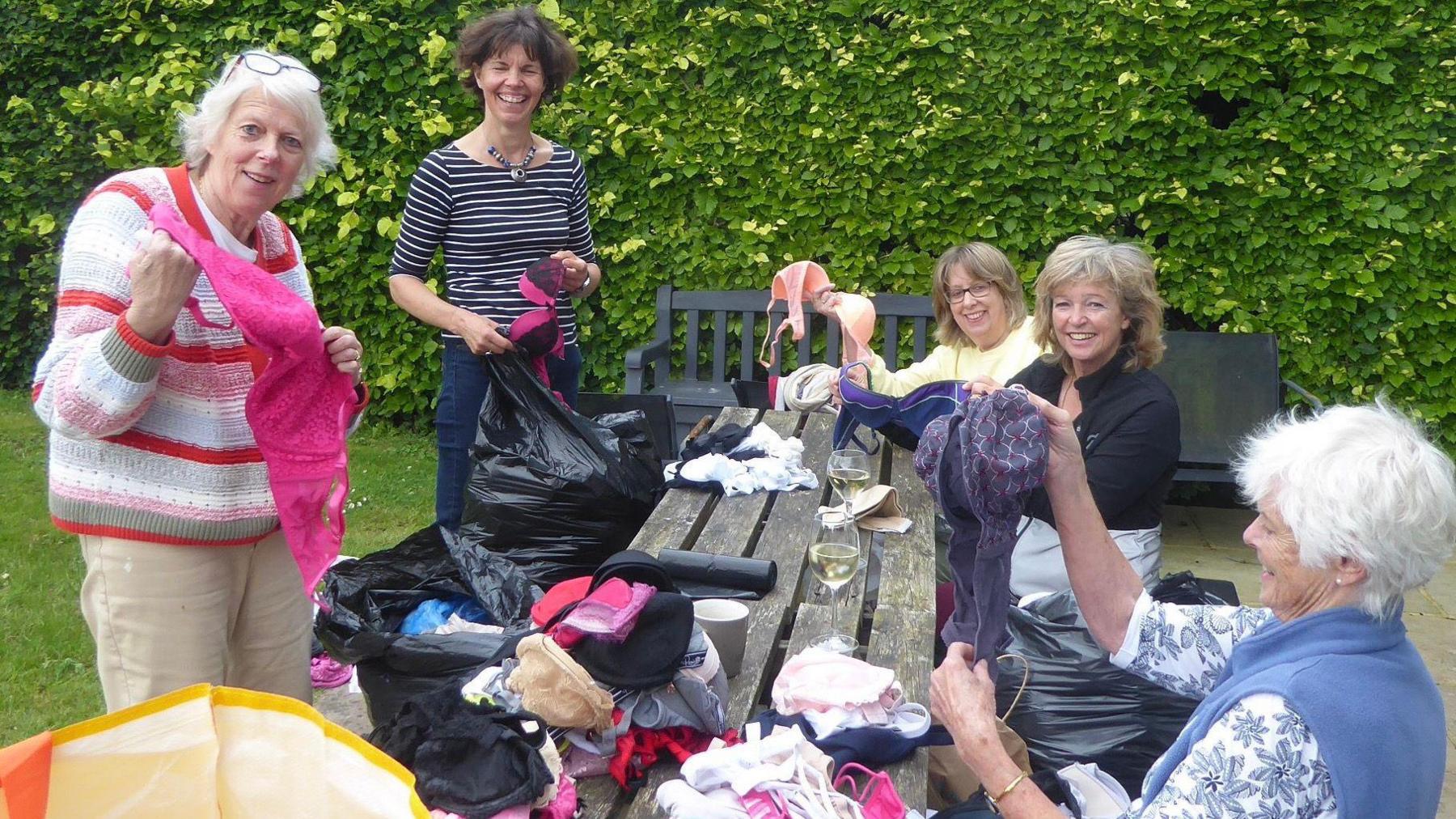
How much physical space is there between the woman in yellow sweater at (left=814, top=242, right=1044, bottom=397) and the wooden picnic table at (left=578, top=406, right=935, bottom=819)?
450mm

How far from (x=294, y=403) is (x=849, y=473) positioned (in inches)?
53.9

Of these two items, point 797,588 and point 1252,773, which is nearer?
point 1252,773

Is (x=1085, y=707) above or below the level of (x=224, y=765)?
below

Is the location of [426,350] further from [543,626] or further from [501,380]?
[543,626]

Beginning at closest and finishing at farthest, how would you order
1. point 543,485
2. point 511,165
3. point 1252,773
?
point 1252,773 < point 543,485 < point 511,165

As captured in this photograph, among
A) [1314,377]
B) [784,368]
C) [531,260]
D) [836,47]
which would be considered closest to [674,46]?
[836,47]

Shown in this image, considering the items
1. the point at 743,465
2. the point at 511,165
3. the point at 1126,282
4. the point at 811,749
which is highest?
the point at 511,165

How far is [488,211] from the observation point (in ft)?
12.3

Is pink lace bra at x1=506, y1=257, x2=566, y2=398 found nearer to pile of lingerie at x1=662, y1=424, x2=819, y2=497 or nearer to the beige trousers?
pile of lingerie at x1=662, y1=424, x2=819, y2=497

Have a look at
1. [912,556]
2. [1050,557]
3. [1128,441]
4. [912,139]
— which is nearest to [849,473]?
[912,556]

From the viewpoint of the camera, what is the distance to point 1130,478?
311 cm

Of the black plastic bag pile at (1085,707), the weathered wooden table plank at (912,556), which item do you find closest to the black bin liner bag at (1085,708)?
the black plastic bag pile at (1085,707)

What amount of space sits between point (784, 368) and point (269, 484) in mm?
4111

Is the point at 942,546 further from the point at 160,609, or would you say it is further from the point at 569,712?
the point at 160,609
